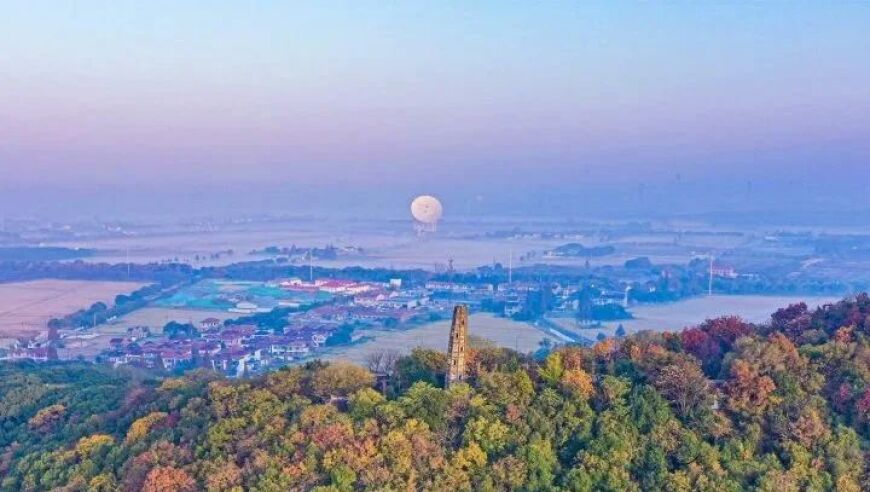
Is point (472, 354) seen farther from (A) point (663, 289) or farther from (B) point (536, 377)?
(A) point (663, 289)

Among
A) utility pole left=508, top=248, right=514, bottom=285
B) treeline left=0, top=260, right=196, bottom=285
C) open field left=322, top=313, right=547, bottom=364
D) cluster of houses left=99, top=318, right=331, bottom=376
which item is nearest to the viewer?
cluster of houses left=99, top=318, right=331, bottom=376

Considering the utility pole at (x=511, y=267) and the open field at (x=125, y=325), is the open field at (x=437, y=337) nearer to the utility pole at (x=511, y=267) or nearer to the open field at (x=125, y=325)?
the open field at (x=125, y=325)

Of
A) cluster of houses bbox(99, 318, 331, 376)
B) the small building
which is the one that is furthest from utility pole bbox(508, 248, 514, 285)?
the small building

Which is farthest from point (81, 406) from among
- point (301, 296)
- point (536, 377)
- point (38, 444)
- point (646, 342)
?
point (301, 296)

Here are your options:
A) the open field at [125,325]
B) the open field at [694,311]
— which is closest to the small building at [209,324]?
the open field at [125,325]

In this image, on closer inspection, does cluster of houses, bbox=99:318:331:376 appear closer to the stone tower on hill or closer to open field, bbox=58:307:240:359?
open field, bbox=58:307:240:359

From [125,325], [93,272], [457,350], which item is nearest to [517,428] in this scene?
[457,350]
